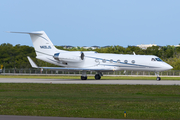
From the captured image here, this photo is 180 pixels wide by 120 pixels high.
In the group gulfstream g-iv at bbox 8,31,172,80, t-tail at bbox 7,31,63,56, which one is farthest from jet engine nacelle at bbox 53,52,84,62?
t-tail at bbox 7,31,63,56

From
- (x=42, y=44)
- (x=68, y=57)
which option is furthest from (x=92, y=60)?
(x=42, y=44)

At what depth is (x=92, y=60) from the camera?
38219 mm

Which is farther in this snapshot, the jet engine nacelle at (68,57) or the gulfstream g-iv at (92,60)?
the jet engine nacelle at (68,57)

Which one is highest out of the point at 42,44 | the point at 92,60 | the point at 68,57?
the point at 42,44

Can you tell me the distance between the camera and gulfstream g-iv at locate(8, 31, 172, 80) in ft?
118

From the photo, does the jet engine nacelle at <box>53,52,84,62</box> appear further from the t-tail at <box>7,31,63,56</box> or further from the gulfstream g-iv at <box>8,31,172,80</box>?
the t-tail at <box>7,31,63,56</box>

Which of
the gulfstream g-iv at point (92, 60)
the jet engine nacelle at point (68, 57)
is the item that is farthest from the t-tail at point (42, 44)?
the jet engine nacelle at point (68, 57)

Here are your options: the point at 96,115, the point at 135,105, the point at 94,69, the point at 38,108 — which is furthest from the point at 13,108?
the point at 94,69

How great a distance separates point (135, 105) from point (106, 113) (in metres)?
2.70

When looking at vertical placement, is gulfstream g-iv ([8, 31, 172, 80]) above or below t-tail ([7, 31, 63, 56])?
below

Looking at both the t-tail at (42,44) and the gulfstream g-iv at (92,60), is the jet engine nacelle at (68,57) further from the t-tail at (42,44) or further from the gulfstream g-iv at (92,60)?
the t-tail at (42,44)

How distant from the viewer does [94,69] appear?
36.8 metres

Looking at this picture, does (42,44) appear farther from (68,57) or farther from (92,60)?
(92,60)

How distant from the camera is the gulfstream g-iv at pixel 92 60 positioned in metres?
35.9
